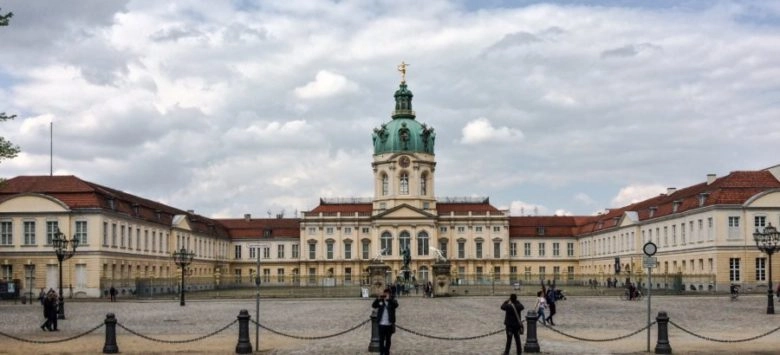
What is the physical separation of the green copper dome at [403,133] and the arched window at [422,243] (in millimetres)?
10518

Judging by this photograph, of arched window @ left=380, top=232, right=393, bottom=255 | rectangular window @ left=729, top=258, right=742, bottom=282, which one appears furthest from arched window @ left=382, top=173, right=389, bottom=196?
rectangular window @ left=729, top=258, right=742, bottom=282

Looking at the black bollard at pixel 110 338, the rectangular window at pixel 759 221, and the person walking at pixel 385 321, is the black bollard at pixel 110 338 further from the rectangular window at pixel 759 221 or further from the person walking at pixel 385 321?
the rectangular window at pixel 759 221

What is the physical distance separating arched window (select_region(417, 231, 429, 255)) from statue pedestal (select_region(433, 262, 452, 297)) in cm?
5917

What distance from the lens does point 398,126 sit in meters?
132

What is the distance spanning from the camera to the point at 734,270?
256 ft

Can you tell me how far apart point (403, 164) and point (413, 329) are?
313ft

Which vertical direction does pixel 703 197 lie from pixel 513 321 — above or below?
above

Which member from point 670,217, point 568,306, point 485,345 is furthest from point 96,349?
point 670,217

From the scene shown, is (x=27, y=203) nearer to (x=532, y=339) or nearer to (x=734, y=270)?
(x=734, y=270)

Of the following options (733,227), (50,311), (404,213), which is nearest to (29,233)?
(50,311)

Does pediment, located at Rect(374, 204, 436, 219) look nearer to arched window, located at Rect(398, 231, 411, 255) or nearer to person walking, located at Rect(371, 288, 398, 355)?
arched window, located at Rect(398, 231, 411, 255)

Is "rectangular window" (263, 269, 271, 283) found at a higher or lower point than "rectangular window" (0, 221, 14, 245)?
lower

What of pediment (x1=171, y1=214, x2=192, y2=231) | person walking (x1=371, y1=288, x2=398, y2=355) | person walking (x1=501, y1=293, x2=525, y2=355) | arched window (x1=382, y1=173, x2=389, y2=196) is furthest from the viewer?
arched window (x1=382, y1=173, x2=389, y2=196)

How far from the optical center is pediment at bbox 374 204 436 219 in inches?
5049
